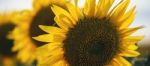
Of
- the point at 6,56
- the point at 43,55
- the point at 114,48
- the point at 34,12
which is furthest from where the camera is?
the point at 6,56

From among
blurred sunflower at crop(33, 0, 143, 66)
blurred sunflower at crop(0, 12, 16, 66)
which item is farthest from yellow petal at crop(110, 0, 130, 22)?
blurred sunflower at crop(0, 12, 16, 66)

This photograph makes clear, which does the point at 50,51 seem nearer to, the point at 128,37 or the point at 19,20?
the point at 128,37

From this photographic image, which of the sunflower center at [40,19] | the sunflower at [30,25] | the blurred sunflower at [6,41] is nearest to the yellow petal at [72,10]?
the sunflower at [30,25]

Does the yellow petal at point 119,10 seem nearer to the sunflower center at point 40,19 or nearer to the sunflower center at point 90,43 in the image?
the sunflower center at point 90,43

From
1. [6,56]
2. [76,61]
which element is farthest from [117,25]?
[6,56]

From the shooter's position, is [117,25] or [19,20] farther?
[19,20]

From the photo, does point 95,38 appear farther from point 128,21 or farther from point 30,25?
point 30,25

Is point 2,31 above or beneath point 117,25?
beneath

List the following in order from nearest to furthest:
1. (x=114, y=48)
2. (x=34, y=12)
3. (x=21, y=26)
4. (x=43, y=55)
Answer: (x=43, y=55) → (x=114, y=48) → (x=34, y=12) → (x=21, y=26)
